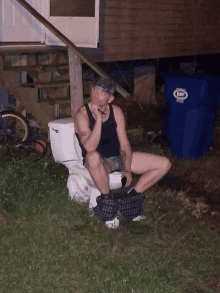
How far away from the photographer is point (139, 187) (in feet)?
16.8

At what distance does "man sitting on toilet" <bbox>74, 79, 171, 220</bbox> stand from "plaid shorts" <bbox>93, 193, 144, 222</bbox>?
3.2 inches

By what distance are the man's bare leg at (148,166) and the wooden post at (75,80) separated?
2067 millimetres

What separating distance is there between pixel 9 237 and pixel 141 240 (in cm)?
133

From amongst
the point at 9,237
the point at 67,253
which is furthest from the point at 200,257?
the point at 9,237

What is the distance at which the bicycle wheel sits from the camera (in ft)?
24.0

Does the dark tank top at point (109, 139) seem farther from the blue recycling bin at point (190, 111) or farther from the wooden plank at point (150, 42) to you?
the wooden plank at point (150, 42)

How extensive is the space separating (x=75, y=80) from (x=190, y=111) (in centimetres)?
207

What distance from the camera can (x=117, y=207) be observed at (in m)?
4.91

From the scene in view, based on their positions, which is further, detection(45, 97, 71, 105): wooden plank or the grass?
detection(45, 97, 71, 105): wooden plank

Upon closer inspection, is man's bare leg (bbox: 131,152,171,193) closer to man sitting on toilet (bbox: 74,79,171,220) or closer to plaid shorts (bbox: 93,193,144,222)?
man sitting on toilet (bbox: 74,79,171,220)

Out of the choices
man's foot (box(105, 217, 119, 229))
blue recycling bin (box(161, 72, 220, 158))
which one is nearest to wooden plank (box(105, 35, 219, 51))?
blue recycling bin (box(161, 72, 220, 158))

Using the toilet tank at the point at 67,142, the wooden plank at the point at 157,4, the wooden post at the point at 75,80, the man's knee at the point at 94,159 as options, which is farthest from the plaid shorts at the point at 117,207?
the wooden plank at the point at 157,4

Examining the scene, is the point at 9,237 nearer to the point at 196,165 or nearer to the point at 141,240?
the point at 141,240

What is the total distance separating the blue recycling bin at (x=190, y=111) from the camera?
752 cm
